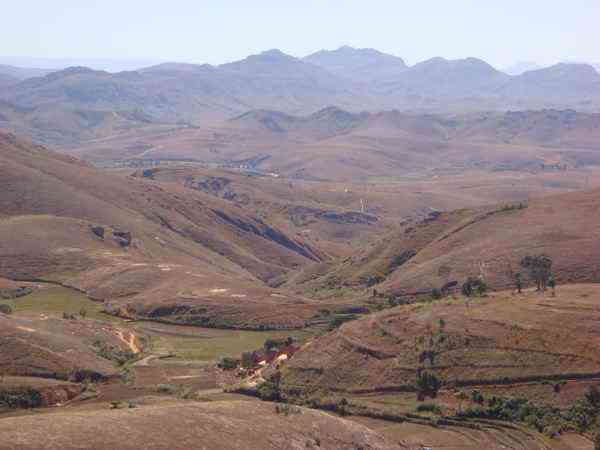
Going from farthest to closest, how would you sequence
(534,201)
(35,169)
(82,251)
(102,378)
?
(35,169) < (534,201) < (82,251) < (102,378)

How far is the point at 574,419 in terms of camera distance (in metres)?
58.5

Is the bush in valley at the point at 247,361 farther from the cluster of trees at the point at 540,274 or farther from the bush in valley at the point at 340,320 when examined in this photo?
the cluster of trees at the point at 540,274

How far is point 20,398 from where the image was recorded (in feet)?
200

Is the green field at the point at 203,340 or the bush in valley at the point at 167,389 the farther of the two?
the green field at the point at 203,340

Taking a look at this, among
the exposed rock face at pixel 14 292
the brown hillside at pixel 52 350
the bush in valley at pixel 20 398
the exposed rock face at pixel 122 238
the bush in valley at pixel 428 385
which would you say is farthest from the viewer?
the exposed rock face at pixel 122 238

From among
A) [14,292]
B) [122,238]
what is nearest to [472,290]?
[14,292]

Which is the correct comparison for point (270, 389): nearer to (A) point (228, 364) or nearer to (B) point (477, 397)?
(A) point (228, 364)

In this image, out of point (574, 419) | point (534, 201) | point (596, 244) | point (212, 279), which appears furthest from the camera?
A: point (534, 201)

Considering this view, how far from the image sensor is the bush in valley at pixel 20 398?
60000mm

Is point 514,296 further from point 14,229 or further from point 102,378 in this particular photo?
point 14,229

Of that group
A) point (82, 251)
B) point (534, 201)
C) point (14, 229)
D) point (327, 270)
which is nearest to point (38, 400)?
point (82, 251)

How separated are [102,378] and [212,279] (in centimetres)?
4730

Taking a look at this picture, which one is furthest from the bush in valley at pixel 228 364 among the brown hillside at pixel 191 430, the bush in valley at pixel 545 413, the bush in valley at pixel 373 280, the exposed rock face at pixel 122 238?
the exposed rock face at pixel 122 238

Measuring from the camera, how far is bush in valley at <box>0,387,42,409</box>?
60.0m
